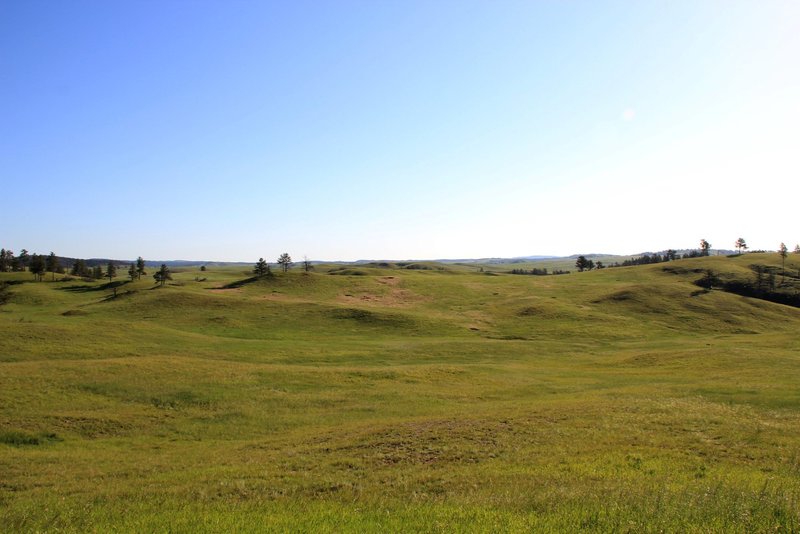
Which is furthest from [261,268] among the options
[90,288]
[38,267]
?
[38,267]

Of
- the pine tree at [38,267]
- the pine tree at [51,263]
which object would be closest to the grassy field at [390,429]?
the pine tree at [38,267]

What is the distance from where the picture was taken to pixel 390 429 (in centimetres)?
2156

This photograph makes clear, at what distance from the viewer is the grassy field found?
11.1 meters

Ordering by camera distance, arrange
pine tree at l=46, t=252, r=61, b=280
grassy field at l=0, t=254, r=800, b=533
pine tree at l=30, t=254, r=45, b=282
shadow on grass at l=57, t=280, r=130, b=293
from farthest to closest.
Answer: pine tree at l=46, t=252, r=61, b=280 → pine tree at l=30, t=254, r=45, b=282 → shadow on grass at l=57, t=280, r=130, b=293 → grassy field at l=0, t=254, r=800, b=533

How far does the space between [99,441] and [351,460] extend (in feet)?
48.4

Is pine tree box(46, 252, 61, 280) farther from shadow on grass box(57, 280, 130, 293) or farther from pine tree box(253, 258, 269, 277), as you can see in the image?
pine tree box(253, 258, 269, 277)

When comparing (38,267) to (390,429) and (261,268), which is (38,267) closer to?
(261,268)

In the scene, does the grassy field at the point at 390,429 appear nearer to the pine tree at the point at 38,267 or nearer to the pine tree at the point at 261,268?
the pine tree at the point at 261,268

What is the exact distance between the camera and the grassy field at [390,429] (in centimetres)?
1113

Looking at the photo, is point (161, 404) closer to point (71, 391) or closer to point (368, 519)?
point (71, 391)

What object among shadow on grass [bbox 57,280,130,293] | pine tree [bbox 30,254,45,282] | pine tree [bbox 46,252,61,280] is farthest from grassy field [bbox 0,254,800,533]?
pine tree [bbox 46,252,61,280]

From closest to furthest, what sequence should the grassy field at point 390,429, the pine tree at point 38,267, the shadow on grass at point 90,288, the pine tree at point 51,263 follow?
the grassy field at point 390,429, the shadow on grass at point 90,288, the pine tree at point 38,267, the pine tree at point 51,263

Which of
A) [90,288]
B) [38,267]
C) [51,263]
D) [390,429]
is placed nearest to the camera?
[390,429]

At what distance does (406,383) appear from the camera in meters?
38.3
